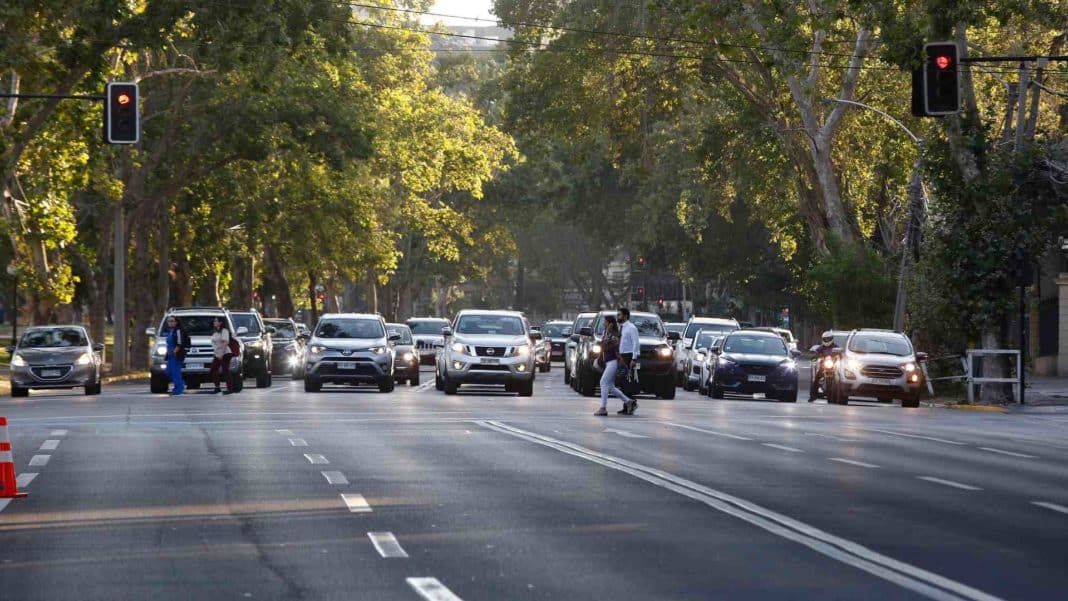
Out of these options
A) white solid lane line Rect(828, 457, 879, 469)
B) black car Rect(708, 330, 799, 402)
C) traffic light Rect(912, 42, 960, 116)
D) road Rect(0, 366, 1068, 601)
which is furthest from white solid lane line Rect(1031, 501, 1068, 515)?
black car Rect(708, 330, 799, 402)

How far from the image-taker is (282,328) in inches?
2200

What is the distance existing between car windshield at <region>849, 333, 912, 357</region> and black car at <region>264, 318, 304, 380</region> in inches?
754

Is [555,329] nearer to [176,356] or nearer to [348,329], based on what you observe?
[348,329]

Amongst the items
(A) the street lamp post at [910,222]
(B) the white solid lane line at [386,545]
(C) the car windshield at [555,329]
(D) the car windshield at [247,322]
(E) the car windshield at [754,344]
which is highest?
(A) the street lamp post at [910,222]

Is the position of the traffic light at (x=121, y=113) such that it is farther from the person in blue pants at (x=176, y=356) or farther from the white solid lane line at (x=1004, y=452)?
the white solid lane line at (x=1004, y=452)

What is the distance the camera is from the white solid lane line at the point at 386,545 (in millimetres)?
11469

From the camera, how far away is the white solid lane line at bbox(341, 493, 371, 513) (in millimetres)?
14109

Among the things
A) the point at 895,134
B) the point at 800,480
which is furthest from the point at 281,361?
the point at 800,480

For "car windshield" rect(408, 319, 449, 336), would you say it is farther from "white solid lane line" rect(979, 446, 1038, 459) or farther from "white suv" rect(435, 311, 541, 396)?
"white solid lane line" rect(979, 446, 1038, 459)

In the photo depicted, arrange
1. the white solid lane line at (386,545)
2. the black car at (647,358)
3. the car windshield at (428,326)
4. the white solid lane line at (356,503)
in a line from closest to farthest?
the white solid lane line at (386,545) → the white solid lane line at (356,503) → the black car at (647,358) → the car windshield at (428,326)

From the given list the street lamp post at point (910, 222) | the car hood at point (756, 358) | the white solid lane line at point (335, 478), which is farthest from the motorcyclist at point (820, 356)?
the white solid lane line at point (335, 478)

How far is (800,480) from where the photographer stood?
17.2 metres

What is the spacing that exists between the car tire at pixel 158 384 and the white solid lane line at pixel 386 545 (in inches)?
1136

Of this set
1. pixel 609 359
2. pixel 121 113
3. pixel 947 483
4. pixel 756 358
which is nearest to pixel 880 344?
pixel 756 358
